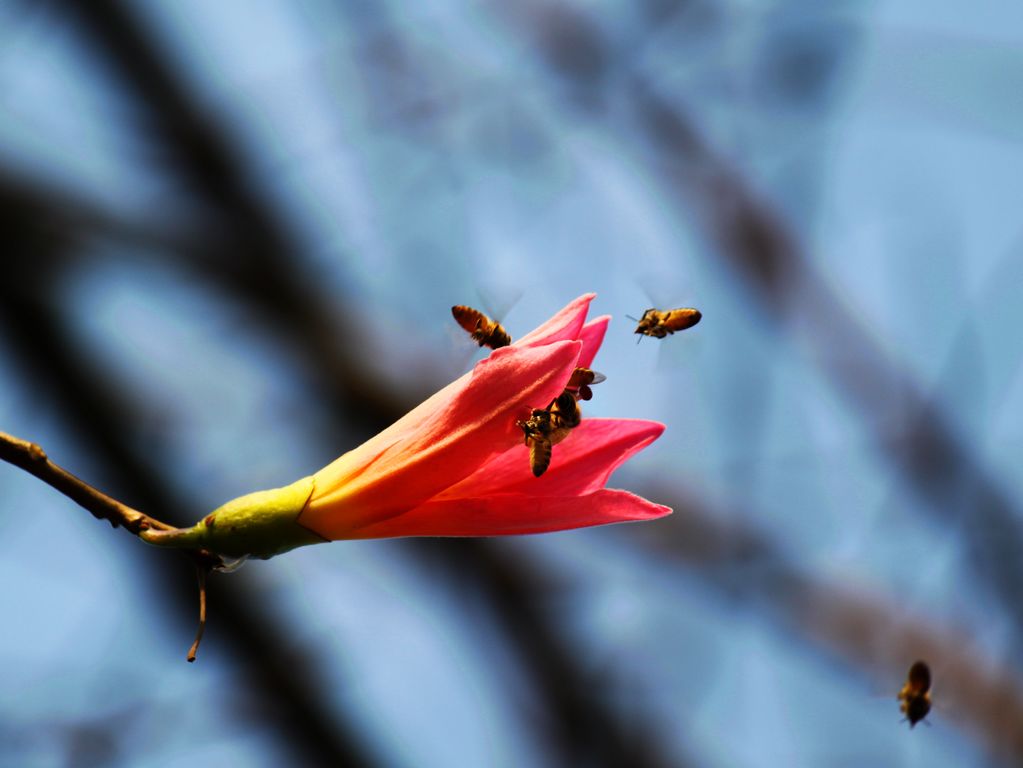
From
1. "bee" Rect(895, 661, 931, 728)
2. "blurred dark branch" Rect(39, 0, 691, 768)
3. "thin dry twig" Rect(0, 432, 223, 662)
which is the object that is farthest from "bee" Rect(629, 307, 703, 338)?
"blurred dark branch" Rect(39, 0, 691, 768)

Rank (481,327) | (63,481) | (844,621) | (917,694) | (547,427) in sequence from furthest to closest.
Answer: (844,621) → (917,694) → (481,327) → (547,427) → (63,481)

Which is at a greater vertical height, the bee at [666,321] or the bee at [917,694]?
the bee at [666,321]

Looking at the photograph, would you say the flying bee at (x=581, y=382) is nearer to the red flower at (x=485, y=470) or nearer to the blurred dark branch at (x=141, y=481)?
the red flower at (x=485, y=470)

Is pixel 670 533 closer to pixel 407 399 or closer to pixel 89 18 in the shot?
pixel 407 399

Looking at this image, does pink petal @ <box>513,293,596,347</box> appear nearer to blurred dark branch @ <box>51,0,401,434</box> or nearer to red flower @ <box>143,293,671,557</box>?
red flower @ <box>143,293,671,557</box>

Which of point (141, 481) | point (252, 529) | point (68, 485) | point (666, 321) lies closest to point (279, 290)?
point (141, 481)

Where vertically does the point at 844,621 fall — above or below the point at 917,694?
above

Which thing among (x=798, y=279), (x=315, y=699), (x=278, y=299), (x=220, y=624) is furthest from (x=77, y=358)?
(x=798, y=279)

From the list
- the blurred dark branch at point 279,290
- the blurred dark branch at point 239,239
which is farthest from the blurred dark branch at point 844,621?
the blurred dark branch at point 239,239

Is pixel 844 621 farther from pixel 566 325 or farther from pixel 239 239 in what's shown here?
pixel 566 325
